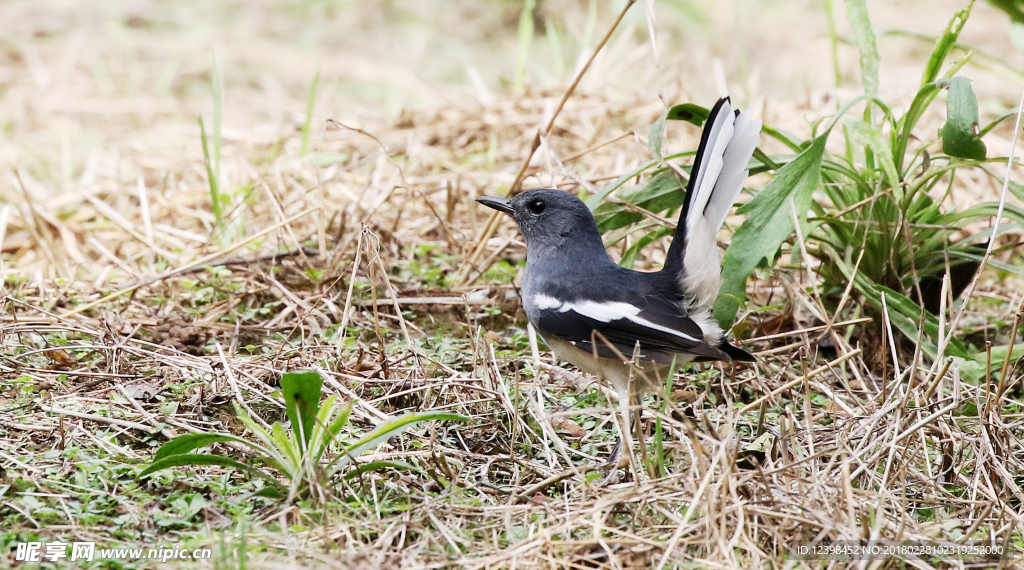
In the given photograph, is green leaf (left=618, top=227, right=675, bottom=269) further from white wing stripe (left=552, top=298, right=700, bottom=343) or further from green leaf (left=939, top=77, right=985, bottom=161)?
green leaf (left=939, top=77, right=985, bottom=161)

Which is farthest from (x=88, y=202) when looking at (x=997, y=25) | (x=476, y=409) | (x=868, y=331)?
(x=997, y=25)

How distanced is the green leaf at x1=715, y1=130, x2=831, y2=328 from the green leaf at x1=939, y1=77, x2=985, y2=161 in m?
0.45

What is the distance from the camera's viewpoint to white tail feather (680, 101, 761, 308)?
320 centimetres

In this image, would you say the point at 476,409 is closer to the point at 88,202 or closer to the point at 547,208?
the point at 547,208

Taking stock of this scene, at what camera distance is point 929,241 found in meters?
3.79

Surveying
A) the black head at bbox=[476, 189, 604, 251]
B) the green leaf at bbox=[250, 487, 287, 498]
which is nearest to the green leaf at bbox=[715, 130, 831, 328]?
the black head at bbox=[476, 189, 604, 251]

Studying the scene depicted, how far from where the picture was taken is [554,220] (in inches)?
143

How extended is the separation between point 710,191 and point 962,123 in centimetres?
92

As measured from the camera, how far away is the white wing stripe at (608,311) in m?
3.17

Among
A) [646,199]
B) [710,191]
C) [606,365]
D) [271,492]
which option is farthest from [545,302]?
[271,492]

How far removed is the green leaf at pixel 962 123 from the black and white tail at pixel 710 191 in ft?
2.27

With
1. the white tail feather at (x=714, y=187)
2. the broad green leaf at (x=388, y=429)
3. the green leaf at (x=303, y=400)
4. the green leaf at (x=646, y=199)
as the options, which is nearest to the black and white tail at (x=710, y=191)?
the white tail feather at (x=714, y=187)

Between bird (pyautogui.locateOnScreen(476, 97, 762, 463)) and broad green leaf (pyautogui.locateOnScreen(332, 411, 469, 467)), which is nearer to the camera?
broad green leaf (pyautogui.locateOnScreen(332, 411, 469, 467))

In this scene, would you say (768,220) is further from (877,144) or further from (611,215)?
(611,215)
